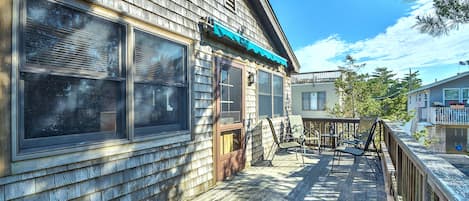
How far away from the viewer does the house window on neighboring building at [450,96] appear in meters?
15.2

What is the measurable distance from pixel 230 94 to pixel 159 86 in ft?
6.45

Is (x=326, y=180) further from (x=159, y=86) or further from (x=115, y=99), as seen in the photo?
(x=115, y=99)

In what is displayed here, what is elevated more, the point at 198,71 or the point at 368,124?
the point at 198,71

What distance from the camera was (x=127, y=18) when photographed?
2713 millimetres

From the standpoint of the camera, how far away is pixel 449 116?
14.1 m

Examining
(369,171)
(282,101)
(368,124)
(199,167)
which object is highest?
(282,101)

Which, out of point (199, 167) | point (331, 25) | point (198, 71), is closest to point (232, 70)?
point (198, 71)

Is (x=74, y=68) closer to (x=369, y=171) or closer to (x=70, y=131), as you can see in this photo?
(x=70, y=131)

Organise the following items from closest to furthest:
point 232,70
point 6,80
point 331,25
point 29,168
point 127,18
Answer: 1. point 6,80
2. point 29,168
3. point 127,18
4. point 232,70
5. point 331,25

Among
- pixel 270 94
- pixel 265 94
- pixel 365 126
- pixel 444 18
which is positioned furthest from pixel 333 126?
pixel 444 18

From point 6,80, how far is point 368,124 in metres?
6.55

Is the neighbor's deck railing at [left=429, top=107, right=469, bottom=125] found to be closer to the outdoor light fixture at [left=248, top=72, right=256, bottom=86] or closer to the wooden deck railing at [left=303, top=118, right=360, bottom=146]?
the wooden deck railing at [left=303, top=118, right=360, bottom=146]

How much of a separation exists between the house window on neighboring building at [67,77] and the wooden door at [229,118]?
1.97m

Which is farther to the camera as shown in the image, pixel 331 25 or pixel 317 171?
pixel 331 25
